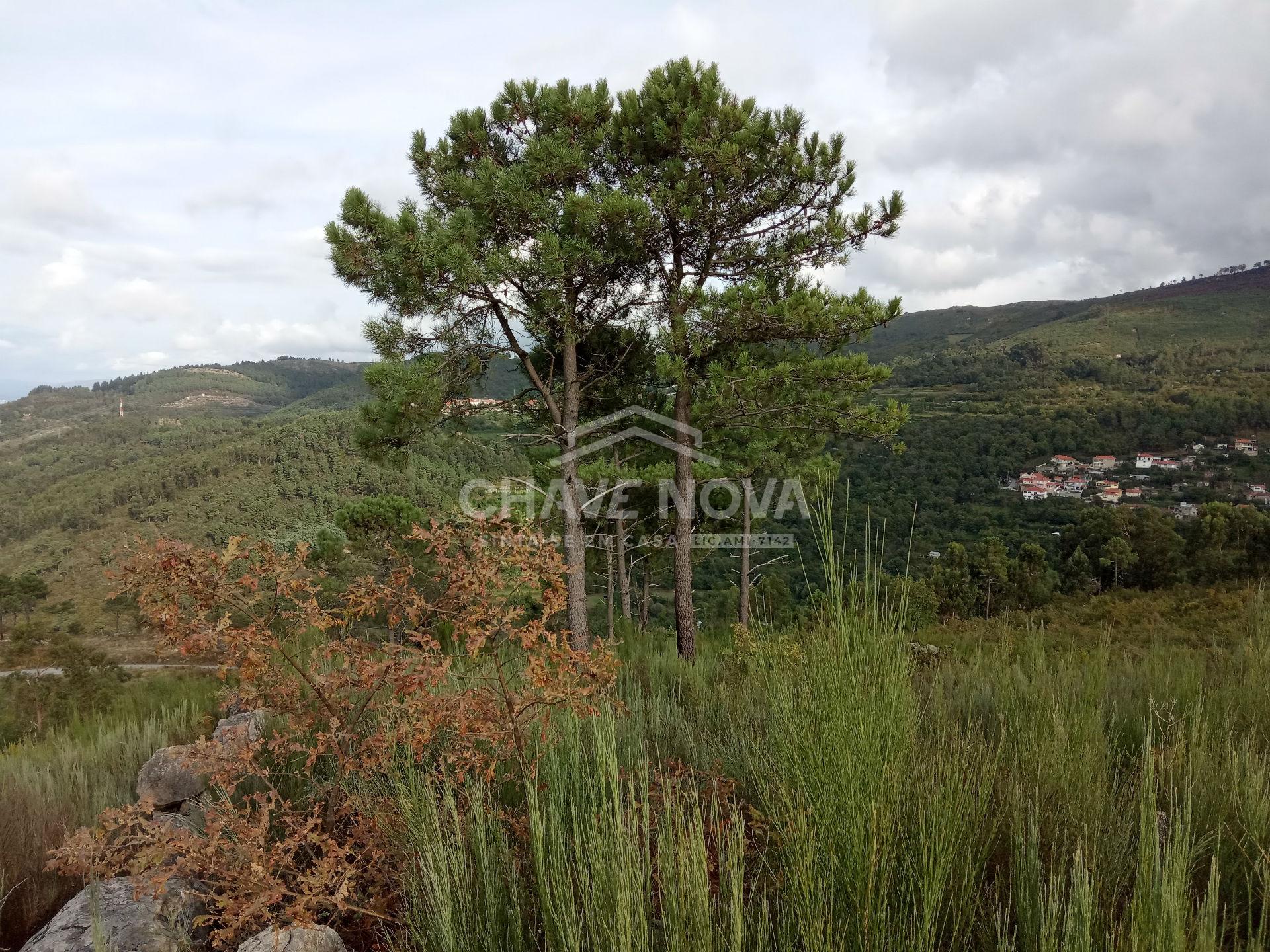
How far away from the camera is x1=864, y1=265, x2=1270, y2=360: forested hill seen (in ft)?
337

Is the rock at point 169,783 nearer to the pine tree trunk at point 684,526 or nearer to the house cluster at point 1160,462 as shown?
the pine tree trunk at point 684,526

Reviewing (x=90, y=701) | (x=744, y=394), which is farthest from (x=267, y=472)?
(x=744, y=394)

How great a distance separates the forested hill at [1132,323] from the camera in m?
103

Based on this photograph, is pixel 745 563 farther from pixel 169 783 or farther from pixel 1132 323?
pixel 1132 323

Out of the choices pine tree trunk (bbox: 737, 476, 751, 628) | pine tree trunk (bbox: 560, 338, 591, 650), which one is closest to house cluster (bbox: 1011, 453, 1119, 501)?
pine tree trunk (bbox: 737, 476, 751, 628)

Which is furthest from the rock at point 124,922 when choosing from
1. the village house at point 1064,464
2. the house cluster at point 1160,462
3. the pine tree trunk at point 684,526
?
the house cluster at point 1160,462

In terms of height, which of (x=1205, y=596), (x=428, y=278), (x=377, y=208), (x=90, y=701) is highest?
(x=377, y=208)

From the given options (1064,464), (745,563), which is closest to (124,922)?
(745,563)

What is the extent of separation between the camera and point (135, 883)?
5.93 ft

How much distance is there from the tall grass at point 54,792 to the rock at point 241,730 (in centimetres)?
53

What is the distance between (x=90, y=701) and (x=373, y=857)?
31.6 ft

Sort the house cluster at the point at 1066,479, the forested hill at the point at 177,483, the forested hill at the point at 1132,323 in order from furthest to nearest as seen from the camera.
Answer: the forested hill at the point at 1132,323
the forested hill at the point at 177,483
the house cluster at the point at 1066,479

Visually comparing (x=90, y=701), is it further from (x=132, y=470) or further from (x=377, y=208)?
(x=132, y=470)

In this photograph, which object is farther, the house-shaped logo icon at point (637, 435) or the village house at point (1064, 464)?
the village house at point (1064, 464)
